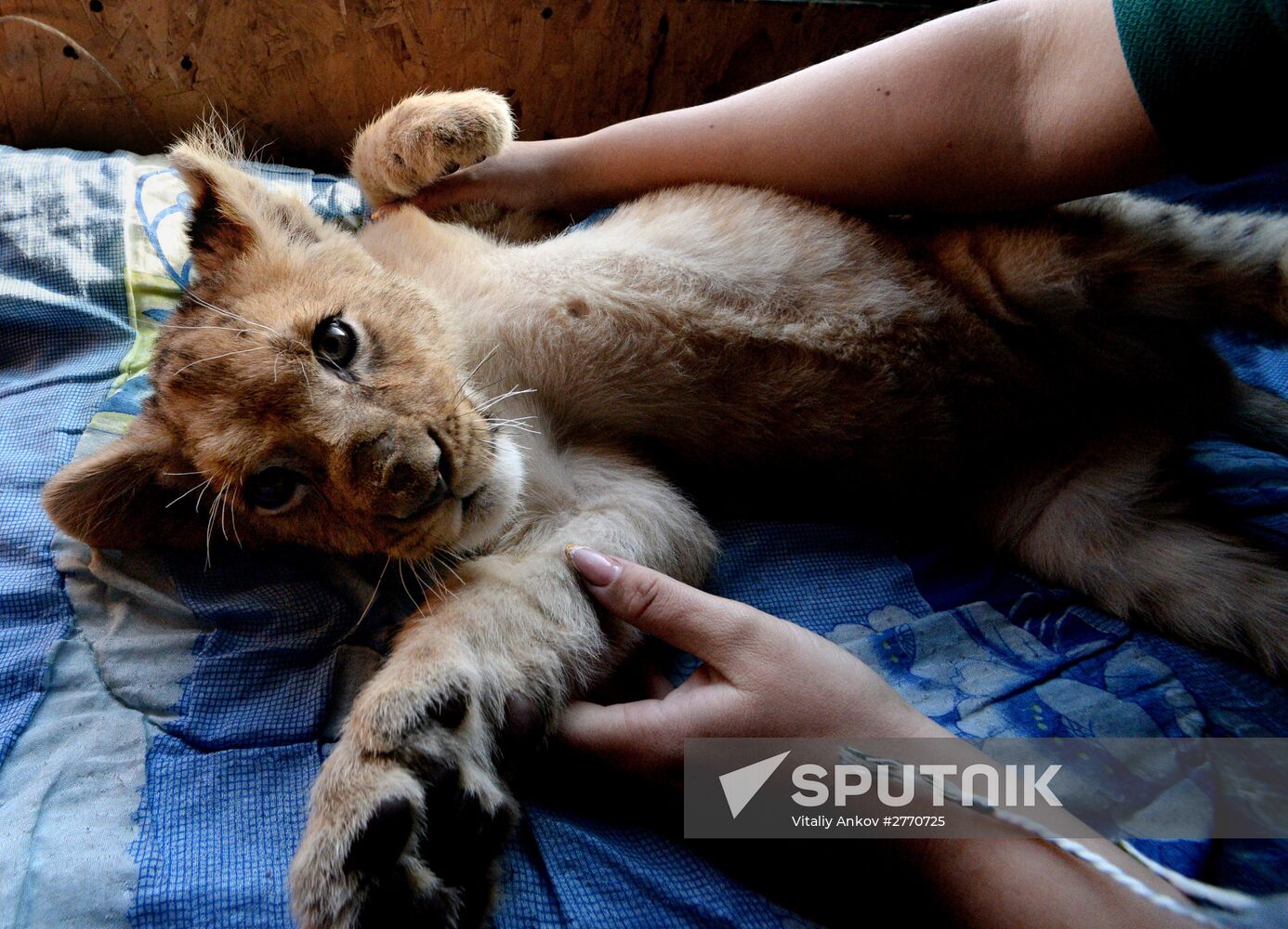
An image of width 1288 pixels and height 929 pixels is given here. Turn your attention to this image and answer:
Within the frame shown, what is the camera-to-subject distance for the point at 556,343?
1.88 meters

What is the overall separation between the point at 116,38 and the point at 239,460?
2.09 m

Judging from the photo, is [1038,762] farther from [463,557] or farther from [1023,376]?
[463,557]

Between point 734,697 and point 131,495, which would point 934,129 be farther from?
point 131,495

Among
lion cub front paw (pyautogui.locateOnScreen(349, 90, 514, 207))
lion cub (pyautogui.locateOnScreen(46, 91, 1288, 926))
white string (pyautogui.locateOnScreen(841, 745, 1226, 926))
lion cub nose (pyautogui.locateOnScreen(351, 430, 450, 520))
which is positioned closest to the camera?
white string (pyautogui.locateOnScreen(841, 745, 1226, 926))

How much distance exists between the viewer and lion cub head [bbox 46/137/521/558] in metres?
1.51

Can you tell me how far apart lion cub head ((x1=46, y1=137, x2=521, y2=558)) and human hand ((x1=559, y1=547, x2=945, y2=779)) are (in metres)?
0.44

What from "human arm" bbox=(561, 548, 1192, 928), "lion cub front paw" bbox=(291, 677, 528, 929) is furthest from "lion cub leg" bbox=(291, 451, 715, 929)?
"human arm" bbox=(561, 548, 1192, 928)

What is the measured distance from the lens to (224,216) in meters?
1.77

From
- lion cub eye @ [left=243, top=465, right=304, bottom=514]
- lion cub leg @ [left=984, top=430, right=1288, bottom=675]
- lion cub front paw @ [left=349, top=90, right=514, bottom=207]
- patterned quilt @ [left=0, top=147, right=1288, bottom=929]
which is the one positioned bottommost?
patterned quilt @ [left=0, top=147, right=1288, bottom=929]

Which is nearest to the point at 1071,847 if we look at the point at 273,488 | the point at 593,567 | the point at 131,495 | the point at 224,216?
the point at 593,567

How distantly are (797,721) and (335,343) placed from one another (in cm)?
113

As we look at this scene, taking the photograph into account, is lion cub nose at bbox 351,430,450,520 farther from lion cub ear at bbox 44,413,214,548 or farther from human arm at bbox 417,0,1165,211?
human arm at bbox 417,0,1165,211

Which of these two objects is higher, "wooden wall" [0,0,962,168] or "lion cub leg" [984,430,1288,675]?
"wooden wall" [0,0,962,168]

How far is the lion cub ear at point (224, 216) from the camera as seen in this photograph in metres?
1.77
